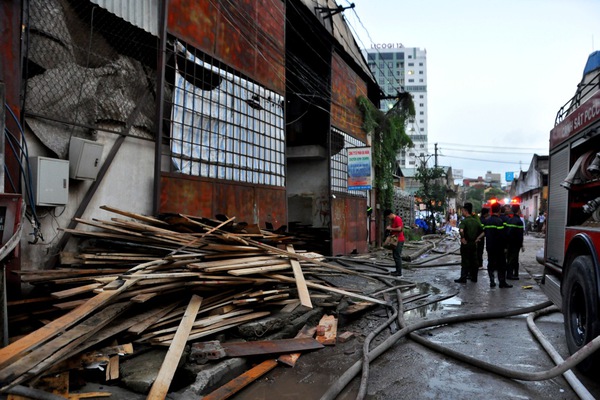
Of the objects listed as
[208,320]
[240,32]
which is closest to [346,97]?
[240,32]

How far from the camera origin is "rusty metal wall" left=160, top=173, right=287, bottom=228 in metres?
6.79

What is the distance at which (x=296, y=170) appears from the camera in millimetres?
14758

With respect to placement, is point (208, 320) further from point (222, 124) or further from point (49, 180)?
point (222, 124)

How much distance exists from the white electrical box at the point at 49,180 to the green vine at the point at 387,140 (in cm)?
1434

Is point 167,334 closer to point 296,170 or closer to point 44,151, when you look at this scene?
point 44,151

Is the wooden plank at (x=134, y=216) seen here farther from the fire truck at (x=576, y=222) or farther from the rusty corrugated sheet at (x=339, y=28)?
the rusty corrugated sheet at (x=339, y=28)

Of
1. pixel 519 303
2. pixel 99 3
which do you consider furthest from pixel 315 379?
pixel 99 3

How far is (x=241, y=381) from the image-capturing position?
3732mm

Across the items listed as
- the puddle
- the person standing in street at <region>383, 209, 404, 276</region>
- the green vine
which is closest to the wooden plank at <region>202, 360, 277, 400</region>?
the puddle

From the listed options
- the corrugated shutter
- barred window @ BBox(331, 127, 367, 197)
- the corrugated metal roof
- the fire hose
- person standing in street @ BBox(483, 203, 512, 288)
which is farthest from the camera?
barred window @ BBox(331, 127, 367, 197)

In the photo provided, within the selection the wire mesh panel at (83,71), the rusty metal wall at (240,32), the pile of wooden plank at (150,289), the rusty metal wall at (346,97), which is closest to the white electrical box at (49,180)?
the wire mesh panel at (83,71)

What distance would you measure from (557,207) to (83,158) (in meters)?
6.10

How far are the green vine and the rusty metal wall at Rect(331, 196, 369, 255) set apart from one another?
2458mm

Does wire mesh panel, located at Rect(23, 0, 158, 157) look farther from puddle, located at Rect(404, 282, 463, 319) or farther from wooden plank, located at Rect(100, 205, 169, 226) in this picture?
puddle, located at Rect(404, 282, 463, 319)
